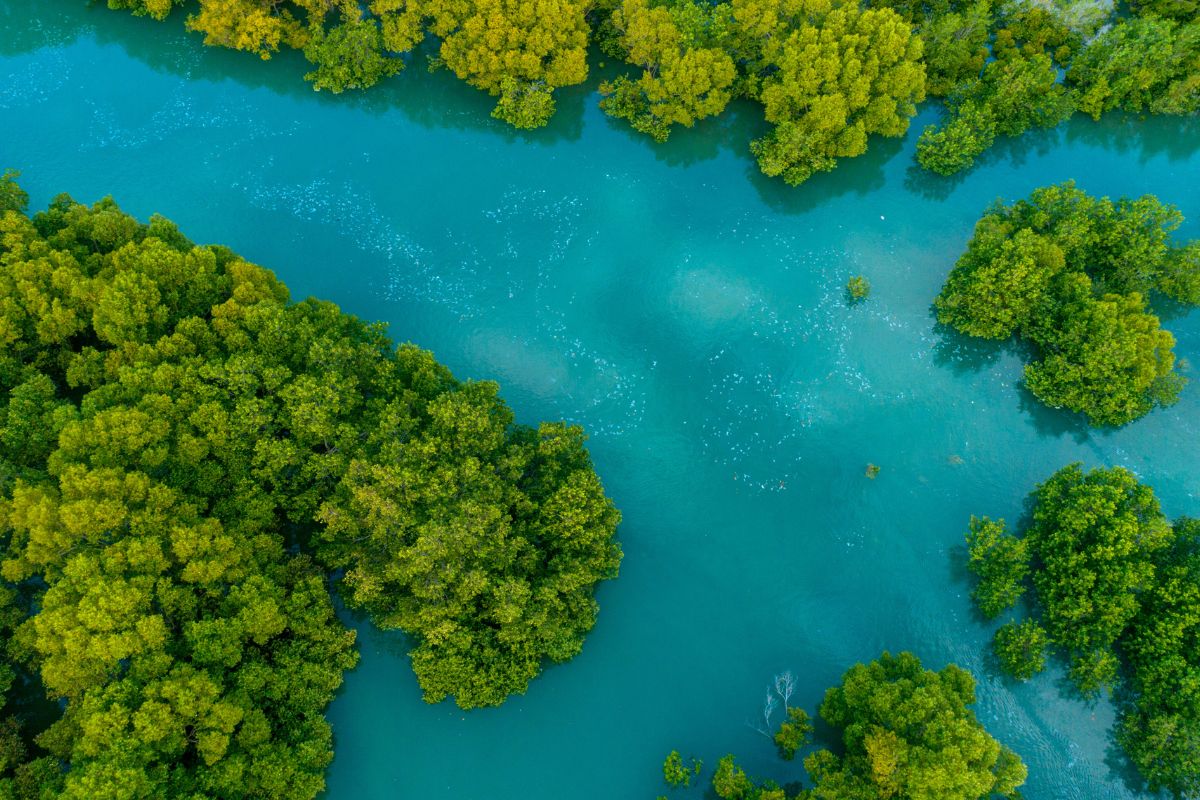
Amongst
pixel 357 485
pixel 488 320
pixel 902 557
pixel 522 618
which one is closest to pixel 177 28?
pixel 488 320

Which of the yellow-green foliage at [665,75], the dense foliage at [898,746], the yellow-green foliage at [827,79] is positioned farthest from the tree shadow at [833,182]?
the dense foliage at [898,746]

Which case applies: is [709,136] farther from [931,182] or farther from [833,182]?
[931,182]

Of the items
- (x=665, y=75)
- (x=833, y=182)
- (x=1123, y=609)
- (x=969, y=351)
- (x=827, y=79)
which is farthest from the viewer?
(x=833, y=182)

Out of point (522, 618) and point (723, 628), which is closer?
point (522, 618)

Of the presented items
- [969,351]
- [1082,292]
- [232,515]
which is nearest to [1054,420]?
[969,351]

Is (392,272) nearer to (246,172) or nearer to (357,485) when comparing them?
(246,172)

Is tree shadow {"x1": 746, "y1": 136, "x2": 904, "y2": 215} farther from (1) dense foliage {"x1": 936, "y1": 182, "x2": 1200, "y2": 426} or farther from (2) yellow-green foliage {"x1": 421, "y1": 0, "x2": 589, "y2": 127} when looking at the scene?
(2) yellow-green foliage {"x1": 421, "y1": 0, "x2": 589, "y2": 127}
